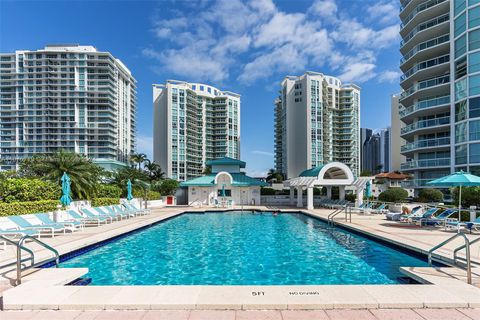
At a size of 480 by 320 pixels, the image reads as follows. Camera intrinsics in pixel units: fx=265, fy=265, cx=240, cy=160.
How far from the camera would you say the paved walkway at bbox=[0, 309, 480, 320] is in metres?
4.18

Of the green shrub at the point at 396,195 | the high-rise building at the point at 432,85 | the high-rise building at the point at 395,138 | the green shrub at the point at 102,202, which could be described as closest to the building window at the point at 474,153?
the high-rise building at the point at 432,85

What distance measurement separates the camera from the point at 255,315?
14.0 feet

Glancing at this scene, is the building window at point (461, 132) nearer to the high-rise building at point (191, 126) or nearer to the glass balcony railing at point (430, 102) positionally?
the glass balcony railing at point (430, 102)

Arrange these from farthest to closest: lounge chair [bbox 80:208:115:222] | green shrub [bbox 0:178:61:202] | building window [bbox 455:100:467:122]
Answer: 1. building window [bbox 455:100:467:122]
2. lounge chair [bbox 80:208:115:222]
3. green shrub [bbox 0:178:61:202]

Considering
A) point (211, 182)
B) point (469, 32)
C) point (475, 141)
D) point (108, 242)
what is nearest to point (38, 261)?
point (108, 242)

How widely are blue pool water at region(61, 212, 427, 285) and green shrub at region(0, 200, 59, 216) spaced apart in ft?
18.4

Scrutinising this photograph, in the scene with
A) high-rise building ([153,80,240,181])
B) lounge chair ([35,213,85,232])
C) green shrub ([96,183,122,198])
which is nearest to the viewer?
lounge chair ([35,213,85,232])

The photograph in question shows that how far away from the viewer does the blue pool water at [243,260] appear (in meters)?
7.54

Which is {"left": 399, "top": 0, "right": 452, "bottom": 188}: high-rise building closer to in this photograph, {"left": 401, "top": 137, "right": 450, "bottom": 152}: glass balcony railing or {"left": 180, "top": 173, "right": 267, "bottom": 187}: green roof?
{"left": 401, "top": 137, "right": 450, "bottom": 152}: glass balcony railing

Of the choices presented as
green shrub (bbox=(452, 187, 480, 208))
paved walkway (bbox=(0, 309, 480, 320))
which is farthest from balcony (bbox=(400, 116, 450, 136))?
paved walkway (bbox=(0, 309, 480, 320))

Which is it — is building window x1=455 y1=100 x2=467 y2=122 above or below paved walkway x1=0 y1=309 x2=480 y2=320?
above

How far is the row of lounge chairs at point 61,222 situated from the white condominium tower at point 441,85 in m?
33.1

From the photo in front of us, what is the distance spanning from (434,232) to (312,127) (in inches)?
2616

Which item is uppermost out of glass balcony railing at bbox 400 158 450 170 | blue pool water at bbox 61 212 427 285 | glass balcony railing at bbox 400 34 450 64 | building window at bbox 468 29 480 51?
glass balcony railing at bbox 400 34 450 64
